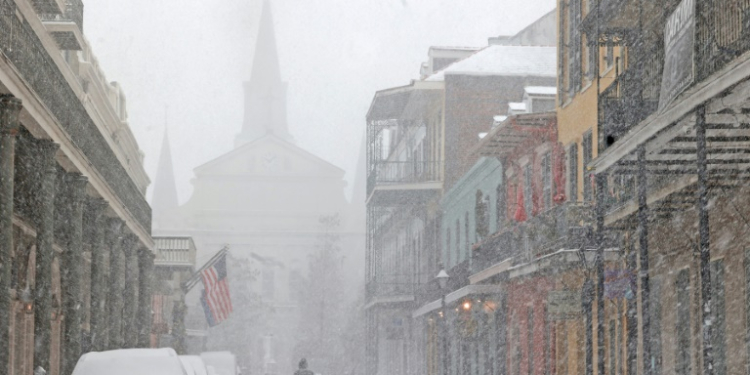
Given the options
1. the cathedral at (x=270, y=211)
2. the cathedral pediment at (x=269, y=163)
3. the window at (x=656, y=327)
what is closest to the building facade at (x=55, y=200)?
the window at (x=656, y=327)

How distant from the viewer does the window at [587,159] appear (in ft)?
69.9

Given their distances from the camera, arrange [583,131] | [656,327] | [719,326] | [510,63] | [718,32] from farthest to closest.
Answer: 1. [510,63]
2. [583,131]
3. [656,327]
4. [719,326]
5. [718,32]

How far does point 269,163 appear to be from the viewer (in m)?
97.4

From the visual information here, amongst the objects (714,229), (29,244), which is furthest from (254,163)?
(714,229)

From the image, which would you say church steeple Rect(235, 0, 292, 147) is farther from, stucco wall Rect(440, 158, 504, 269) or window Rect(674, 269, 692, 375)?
window Rect(674, 269, 692, 375)

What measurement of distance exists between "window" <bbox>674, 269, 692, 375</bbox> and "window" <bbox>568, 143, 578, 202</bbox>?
5.98m

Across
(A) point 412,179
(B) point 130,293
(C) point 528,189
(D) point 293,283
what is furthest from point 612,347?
(D) point 293,283

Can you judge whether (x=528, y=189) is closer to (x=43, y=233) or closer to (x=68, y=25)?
(x=68, y=25)

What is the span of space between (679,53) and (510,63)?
964 inches

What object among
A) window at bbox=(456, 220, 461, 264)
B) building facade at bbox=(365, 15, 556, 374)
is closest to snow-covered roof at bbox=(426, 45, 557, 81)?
building facade at bbox=(365, 15, 556, 374)

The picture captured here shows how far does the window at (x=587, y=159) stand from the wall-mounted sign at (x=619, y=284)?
6.09ft

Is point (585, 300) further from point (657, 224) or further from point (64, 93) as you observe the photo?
point (64, 93)

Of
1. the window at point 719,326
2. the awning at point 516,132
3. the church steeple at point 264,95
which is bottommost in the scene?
the window at point 719,326

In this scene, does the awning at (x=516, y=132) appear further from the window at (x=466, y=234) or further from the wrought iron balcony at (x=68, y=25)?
the wrought iron balcony at (x=68, y=25)
